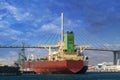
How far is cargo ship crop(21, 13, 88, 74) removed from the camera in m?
141

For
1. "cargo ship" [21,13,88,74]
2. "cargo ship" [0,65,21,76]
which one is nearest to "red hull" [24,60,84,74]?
"cargo ship" [21,13,88,74]

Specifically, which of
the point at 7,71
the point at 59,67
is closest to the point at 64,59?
the point at 59,67

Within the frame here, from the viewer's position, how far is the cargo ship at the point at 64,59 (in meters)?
141

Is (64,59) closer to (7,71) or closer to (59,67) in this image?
(59,67)

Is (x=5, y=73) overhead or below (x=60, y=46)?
below

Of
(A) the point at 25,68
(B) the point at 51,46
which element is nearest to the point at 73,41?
(B) the point at 51,46

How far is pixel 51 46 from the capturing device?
162125 mm

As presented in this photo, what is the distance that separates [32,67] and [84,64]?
106 ft

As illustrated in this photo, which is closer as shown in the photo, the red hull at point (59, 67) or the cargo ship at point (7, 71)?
the cargo ship at point (7, 71)

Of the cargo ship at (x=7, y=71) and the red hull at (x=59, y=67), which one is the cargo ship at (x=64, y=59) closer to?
the red hull at (x=59, y=67)

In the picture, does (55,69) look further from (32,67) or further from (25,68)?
(25,68)

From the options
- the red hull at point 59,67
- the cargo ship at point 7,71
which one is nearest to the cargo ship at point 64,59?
the red hull at point 59,67

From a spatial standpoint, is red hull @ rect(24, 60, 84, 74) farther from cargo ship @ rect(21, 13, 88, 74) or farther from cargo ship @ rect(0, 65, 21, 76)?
cargo ship @ rect(0, 65, 21, 76)

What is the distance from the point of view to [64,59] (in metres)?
143
